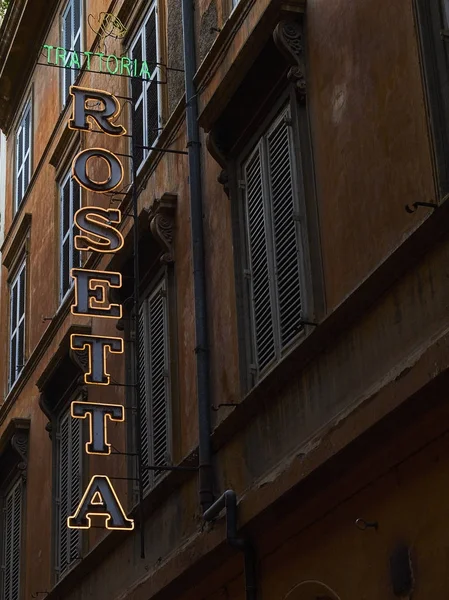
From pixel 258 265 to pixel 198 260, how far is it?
122cm

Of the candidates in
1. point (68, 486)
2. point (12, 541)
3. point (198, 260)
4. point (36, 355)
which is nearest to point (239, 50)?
point (198, 260)

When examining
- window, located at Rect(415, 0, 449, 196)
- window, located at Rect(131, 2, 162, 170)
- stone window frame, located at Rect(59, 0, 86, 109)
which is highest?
stone window frame, located at Rect(59, 0, 86, 109)

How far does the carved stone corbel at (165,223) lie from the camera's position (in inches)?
528

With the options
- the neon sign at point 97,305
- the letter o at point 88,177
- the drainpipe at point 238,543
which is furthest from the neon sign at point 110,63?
the drainpipe at point 238,543

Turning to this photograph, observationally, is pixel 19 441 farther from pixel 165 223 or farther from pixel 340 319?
pixel 340 319

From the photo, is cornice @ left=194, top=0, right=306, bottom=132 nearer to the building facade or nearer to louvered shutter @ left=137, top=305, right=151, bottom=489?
the building facade

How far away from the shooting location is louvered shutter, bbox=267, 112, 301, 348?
10.4 meters

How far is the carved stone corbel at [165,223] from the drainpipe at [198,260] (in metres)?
0.75

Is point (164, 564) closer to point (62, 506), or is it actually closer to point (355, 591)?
→ point (355, 591)

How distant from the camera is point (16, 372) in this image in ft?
67.3

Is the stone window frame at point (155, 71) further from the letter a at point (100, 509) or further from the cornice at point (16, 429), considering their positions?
the cornice at point (16, 429)

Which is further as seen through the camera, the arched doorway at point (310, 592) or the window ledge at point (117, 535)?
the window ledge at point (117, 535)

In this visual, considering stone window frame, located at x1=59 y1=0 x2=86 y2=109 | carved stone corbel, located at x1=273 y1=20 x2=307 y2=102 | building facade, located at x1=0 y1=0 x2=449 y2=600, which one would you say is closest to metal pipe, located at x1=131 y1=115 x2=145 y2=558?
building facade, located at x1=0 y1=0 x2=449 y2=600

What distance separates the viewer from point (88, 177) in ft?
46.4
